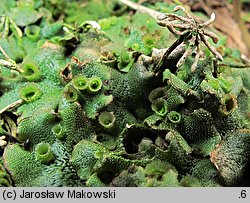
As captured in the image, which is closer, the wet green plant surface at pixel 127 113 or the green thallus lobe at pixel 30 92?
the wet green plant surface at pixel 127 113

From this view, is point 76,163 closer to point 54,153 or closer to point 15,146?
point 54,153

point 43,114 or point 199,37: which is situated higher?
point 199,37

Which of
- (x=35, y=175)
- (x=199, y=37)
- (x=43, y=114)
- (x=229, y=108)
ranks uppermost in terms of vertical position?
(x=199, y=37)

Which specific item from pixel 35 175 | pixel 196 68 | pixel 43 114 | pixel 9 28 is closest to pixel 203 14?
pixel 196 68

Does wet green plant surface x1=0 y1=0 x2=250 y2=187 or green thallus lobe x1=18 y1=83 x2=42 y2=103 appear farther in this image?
green thallus lobe x1=18 y1=83 x2=42 y2=103

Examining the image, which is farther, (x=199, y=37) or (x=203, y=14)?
(x=203, y=14)
